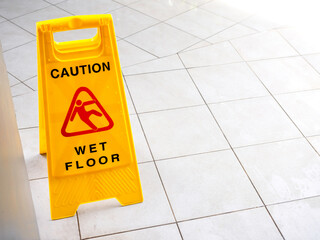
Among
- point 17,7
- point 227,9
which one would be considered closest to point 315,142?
point 227,9

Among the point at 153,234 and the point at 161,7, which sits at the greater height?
the point at 161,7

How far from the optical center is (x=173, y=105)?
111 inches

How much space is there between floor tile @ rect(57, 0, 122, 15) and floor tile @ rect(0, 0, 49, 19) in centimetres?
22

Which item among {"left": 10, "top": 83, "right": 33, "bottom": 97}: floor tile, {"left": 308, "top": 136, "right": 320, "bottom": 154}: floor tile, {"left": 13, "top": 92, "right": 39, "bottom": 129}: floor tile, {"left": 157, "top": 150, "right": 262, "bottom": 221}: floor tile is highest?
{"left": 10, "top": 83, "right": 33, "bottom": 97}: floor tile

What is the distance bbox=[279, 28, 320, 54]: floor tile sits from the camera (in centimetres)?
357

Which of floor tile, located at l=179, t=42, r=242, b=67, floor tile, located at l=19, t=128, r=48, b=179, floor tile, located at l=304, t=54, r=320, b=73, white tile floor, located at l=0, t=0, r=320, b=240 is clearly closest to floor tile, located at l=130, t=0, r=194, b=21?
white tile floor, located at l=0, t=0, r=320, b=240

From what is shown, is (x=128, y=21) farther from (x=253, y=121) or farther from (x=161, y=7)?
(x=253, y=121)

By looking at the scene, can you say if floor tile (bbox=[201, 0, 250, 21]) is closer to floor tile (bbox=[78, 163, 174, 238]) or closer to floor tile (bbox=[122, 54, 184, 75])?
floor tile (bbox=[122, 54, 184, 75])

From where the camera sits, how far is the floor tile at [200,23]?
148 inches

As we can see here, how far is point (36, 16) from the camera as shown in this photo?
391cm

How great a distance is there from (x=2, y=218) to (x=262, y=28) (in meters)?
3.47

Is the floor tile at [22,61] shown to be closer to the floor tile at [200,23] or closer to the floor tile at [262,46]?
the floor tile at [200,23]

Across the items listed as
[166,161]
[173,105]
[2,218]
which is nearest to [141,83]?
[173,105]

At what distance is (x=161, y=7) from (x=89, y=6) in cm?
71
